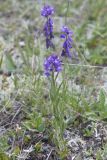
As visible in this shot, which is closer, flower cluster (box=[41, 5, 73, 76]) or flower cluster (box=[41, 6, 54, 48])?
flower cluster (box=[41, 5, 73, 76])

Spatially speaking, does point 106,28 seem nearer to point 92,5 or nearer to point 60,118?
point 92,5

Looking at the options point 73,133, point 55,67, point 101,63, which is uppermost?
point 55,67

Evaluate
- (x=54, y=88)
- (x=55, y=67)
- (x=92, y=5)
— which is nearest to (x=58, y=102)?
(x=54, y=88)

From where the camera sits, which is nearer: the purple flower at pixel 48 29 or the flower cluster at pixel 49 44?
the flower cluster at pixel 49 44

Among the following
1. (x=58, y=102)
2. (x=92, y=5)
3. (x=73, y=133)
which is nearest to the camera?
(x=58, y=102)

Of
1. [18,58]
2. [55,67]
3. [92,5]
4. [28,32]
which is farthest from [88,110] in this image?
[92,5]

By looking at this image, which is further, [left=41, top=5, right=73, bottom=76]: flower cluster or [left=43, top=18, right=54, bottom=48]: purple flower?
[left=43, top=18, right=54, bottom=48]: purple flower

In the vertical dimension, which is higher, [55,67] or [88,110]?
[55,67]

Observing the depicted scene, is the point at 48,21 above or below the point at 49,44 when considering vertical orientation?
above

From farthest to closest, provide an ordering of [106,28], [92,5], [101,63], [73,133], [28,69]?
1. [92,5]
2. [106,28]
3. [101,63]
4. [28,69]
5. [73,133]

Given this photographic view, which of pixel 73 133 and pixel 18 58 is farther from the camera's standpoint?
pixel 18 58
